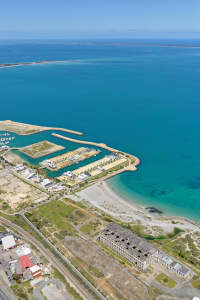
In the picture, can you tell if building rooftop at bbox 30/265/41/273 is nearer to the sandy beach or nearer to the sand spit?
the sandy beach

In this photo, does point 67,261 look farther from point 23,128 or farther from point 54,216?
point 23,128

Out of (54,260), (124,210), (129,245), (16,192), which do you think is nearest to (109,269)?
(129,245)

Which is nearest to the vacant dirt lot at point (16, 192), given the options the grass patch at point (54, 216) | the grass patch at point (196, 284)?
the grass patch at point (54, 216)

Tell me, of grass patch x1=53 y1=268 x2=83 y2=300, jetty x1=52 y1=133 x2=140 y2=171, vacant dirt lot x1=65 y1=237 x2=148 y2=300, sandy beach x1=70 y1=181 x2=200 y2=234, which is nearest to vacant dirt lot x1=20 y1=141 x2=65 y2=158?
jetty x1=52 y1=133 x2=140 y2=171

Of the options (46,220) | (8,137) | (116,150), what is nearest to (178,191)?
(116,150)

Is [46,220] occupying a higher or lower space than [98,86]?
lower

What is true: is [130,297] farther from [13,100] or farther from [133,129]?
[13,100]
